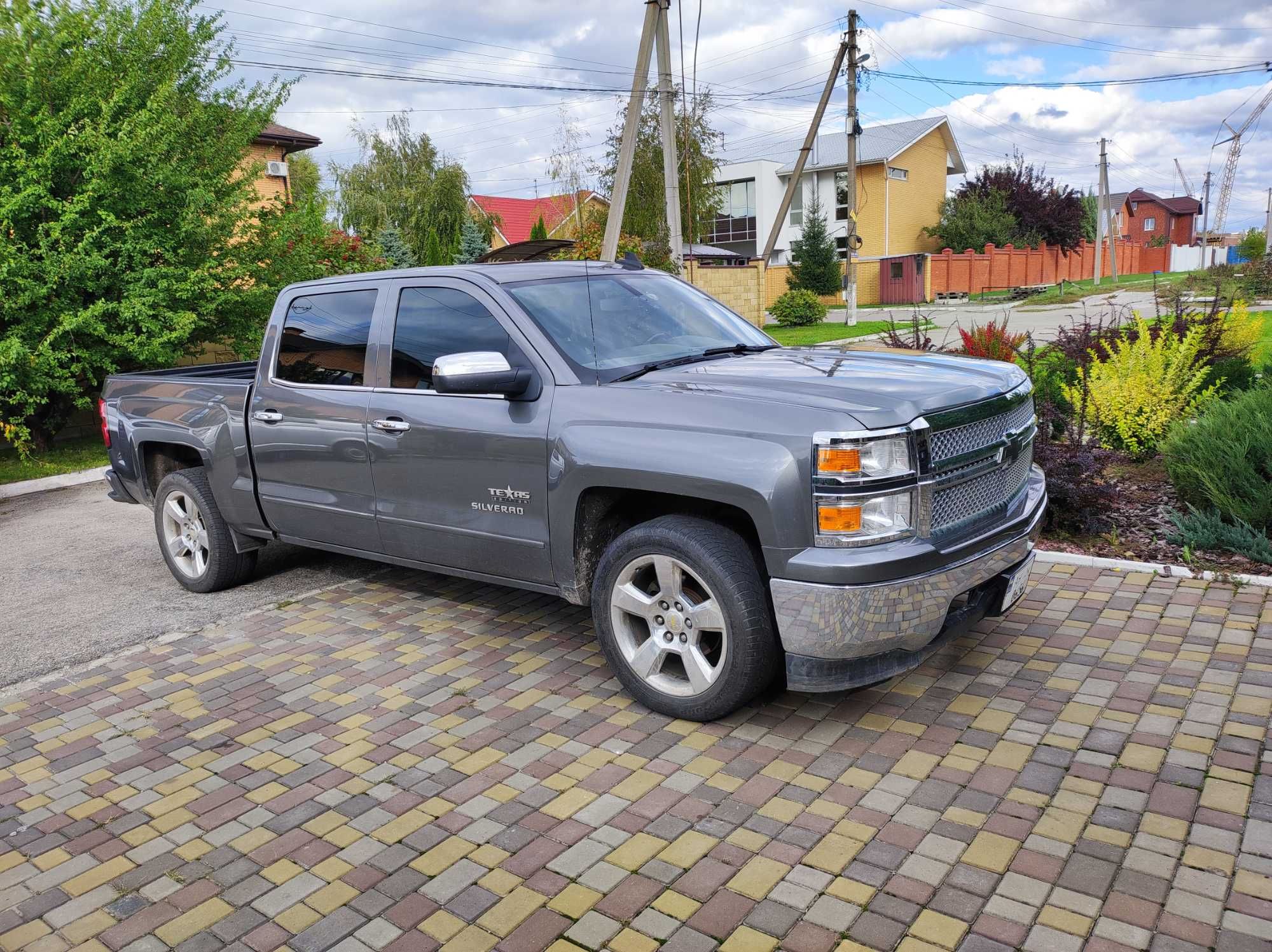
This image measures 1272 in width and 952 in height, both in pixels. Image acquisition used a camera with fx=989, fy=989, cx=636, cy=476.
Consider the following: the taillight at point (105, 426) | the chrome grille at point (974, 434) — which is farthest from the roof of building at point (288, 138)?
the chrome grille at point (974, 434)

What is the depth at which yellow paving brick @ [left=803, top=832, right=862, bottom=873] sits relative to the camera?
313 centimetres

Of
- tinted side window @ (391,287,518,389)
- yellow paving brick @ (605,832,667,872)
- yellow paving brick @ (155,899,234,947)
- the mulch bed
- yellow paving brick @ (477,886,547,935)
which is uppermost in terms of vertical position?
tinted side window @ (391,287,518,389)

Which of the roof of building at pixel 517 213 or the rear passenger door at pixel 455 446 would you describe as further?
the roof of building at pixel 517 213

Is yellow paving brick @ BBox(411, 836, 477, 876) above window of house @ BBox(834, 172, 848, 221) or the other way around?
the other way around

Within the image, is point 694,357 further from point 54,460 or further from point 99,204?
point 54,460

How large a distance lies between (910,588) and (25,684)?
173 inches

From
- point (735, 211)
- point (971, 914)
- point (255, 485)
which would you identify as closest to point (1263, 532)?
point (971, 914)

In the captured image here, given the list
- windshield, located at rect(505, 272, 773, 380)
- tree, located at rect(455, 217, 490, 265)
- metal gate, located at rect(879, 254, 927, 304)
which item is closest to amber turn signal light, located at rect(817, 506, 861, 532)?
windshield, located at rect(505, 272, 773, 380)

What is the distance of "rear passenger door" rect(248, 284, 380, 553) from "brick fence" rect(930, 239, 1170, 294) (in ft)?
144

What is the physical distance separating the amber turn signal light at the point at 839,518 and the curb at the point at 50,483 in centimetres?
930

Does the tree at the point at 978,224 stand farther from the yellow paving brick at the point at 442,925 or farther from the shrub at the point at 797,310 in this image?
the yellow paving brick at the point at 442,925

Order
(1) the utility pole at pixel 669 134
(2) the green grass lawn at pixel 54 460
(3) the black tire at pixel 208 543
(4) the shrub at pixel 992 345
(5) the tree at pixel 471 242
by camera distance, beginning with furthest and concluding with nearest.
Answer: (5) the tree at pixel 471 242 < (1) the utility pole at pixel 669 134 < (2) the green grass lawn at pixel 54 460 < (4) the shrub at pixel 992 345 < (3) the black tire at pixel 208 543

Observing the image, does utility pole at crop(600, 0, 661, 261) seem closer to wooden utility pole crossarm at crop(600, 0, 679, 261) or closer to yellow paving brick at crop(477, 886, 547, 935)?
wooden utility pole crossarm at crop(600, 0, 679, 261)

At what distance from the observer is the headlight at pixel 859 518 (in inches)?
141
